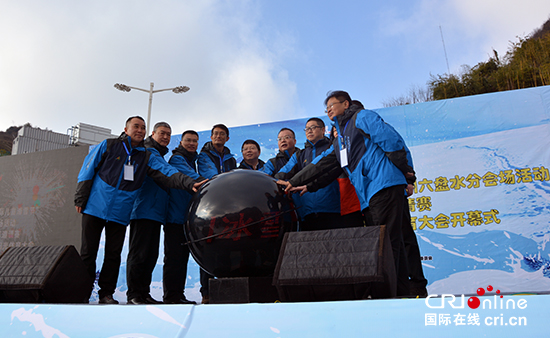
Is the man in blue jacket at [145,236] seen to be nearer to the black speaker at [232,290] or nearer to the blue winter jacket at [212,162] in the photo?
the blue winter jacket at [212,162]

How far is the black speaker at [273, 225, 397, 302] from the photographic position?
167cm

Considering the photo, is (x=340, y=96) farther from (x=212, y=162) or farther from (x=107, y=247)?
(x=107, y=247)

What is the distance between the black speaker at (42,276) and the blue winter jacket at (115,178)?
795 millimetres

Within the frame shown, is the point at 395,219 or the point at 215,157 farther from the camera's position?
the point at 215,157

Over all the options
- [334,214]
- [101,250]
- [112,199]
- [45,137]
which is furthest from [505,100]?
[45,137]

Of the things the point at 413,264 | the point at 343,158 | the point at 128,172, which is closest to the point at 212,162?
the point at 128,172

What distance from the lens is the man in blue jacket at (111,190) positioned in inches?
132

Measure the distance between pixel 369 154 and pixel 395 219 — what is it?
0.52 m

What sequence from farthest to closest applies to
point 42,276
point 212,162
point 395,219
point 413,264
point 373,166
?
point 212,162 → point 413,264 → point 373,166 → point 395,219 → point 42,276

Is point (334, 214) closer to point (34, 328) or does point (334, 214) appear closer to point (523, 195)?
point (34, 328)

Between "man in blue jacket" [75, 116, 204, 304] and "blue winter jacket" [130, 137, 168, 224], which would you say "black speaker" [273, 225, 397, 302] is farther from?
"blue winter jacket" [130, 137, 168, 224]

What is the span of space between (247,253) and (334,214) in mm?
1212

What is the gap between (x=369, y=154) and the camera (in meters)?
2.73

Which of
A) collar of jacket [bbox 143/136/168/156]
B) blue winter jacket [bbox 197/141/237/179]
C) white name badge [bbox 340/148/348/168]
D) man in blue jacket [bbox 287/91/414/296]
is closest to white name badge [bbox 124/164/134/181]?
collar of jacket [bbox 143/136/168/156]
